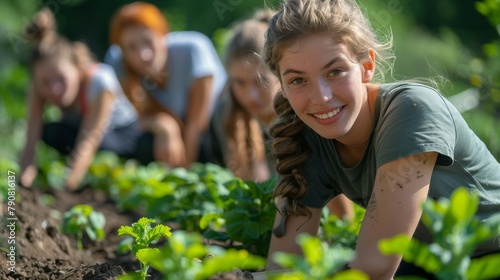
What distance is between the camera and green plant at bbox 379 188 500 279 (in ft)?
4.70

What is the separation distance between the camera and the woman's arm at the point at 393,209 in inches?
83.1

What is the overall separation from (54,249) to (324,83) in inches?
47.7

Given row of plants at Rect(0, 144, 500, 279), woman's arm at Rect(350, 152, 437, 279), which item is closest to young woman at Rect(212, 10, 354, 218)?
row of plants at Rect(0, 144, 500, 279)

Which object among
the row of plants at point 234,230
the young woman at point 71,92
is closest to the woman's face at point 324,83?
the row of plants at point 234,230

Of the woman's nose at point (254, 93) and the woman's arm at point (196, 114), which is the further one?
the woman's arm at point (196, 114)

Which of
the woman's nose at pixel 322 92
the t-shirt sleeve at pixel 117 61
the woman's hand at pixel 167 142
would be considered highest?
the woman's nose at pixel 322 92

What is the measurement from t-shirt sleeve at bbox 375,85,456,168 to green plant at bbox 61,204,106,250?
1.24m

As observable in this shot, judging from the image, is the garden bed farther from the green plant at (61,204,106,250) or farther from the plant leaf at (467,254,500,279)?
the plant leaf at (467,254,500,279)

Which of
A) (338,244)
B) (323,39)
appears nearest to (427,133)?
(323,39)

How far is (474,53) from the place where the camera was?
28.1 ft

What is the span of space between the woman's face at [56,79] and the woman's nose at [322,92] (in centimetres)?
344

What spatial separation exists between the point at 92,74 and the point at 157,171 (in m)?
1.23

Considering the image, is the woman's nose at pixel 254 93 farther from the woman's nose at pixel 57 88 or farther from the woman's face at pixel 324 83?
the woman's face at pixel 324 83

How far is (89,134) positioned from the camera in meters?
5.35
